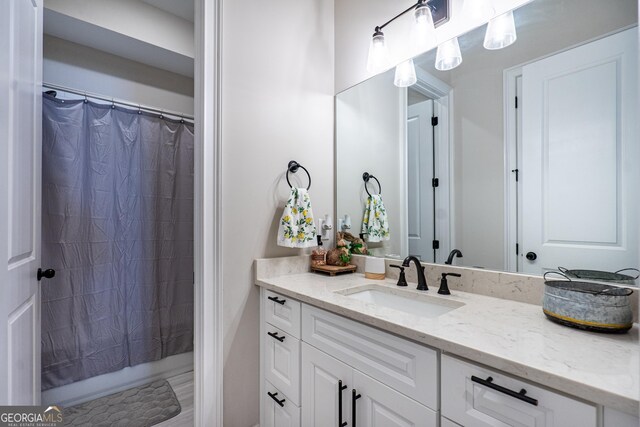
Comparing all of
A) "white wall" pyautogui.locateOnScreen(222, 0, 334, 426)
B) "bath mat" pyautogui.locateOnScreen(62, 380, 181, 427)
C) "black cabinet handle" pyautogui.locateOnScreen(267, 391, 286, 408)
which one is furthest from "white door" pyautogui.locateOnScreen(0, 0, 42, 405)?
"black cabinet handle" pyautogui.locateOnScreen(267, 391, 286, 408)

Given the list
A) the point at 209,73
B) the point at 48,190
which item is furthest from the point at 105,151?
the point at 209,73

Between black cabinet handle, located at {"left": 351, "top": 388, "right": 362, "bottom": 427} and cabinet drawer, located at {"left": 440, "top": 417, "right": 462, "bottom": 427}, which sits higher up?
cabinet drawer, located at {"left": 440, "top": 417, "right": 462, "bottom": 427}

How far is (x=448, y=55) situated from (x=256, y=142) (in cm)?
99

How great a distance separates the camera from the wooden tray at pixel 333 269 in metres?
1.56

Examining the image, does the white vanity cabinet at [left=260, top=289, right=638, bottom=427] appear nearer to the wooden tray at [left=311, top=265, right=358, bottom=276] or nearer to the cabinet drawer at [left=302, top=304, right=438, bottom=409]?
the cabinet drawer at [left=302, top=304, right=438, bottom=409]

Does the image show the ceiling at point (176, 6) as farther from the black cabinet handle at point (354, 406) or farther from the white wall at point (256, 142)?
the black cabinet handle at point (354, 406)

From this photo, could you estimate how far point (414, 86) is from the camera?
145 cm

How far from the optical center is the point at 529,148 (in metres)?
1.06

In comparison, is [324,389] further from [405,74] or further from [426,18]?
[426,18]

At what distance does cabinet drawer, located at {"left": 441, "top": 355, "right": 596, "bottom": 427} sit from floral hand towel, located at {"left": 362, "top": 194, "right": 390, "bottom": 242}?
95 cm

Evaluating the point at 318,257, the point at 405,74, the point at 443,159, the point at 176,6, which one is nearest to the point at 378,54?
the point at 405,74

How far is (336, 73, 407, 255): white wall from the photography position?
1.55 meters

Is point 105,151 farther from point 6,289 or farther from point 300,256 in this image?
point 300,256

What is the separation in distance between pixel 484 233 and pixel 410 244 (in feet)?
1.21
